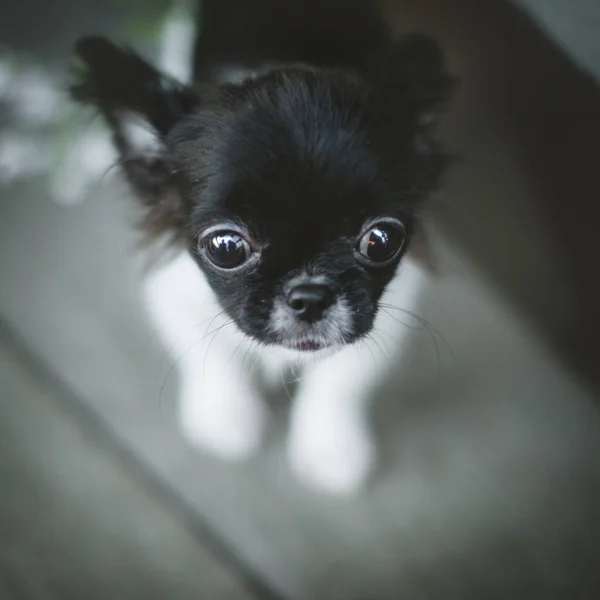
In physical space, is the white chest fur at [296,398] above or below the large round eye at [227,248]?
above

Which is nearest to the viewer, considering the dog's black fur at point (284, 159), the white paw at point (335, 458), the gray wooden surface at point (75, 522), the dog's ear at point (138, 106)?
the dog's black fur at point (284, 159)

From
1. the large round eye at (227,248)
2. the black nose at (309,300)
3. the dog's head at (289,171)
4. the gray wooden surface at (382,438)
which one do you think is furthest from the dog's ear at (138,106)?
the gray wooden surface at (382,438)

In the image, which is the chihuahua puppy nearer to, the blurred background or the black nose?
Answer: the black nose

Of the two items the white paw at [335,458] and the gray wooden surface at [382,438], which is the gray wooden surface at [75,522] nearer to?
the gray wooden surface at [382,438]

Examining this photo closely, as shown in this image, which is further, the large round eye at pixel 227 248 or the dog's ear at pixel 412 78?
the dog's ear at pixel 412 78

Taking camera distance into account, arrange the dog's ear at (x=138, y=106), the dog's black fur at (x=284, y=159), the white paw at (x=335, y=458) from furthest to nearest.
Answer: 1. the white paw at (x=335, y=458)
2. the dog's ear at (x=138, y=106)
3. the dog's black fur at (x=284, y=159)

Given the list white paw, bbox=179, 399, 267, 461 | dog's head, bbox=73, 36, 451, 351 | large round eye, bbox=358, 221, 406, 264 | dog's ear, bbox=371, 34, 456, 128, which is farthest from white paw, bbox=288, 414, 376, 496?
dog's ear, bbox=371, 34, 456, 128

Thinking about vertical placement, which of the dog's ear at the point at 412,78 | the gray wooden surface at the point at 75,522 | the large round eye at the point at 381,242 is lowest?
the gray wooden surface at the point at 75,522
